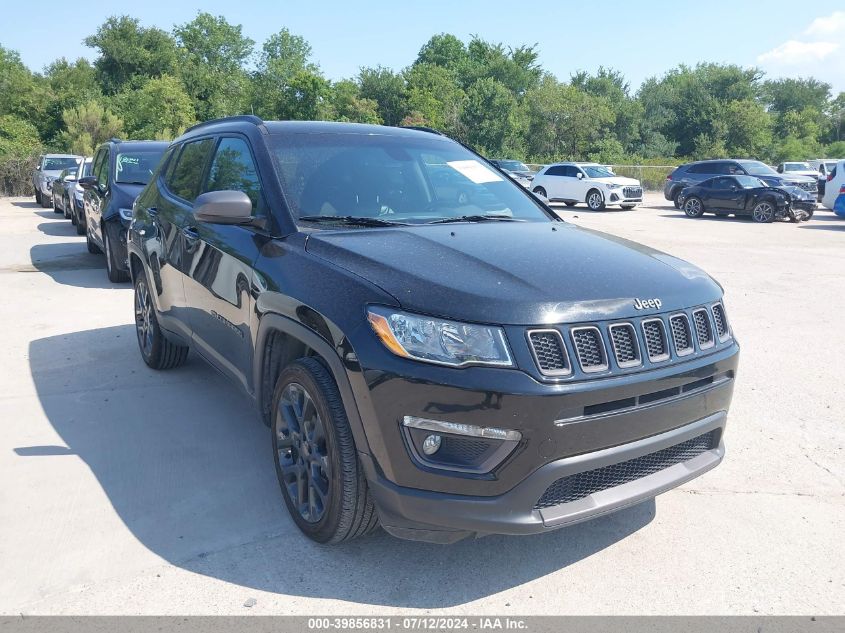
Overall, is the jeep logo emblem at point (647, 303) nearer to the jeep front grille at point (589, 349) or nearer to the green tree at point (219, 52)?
the jeep front grille at point (589, 349)

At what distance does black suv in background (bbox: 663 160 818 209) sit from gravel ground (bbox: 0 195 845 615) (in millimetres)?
18391

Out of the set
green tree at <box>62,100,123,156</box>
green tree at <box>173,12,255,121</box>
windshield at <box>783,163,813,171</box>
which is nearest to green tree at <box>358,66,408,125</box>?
green tree at <box>173,12,255,121</box>

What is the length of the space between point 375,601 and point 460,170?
97.4 inches

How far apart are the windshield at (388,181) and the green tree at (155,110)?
3878cm

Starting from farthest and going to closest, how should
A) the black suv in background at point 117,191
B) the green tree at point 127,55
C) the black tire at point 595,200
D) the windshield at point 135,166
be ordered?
the green tree at point 127,55, the black tire at point 595,200, the windshield at point 135,166, the black suv in background at point 117,191

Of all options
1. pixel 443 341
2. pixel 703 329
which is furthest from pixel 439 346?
pixel 703 329

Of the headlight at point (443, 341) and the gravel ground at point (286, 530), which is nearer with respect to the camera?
the headlight at point (443, 341)

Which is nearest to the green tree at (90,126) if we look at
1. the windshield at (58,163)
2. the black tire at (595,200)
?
the windshield at (58,163)

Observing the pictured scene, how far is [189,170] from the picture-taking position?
15.4 ft

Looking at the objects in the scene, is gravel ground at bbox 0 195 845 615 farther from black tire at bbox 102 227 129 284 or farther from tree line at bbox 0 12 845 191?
tree line at bbox 0 12 845 191

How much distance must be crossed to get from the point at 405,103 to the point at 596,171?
38098mm

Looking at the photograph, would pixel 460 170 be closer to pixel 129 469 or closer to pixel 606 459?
pixel 606 459

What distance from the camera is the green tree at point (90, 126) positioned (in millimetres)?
35531

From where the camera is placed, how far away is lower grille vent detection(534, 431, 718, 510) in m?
2.57
